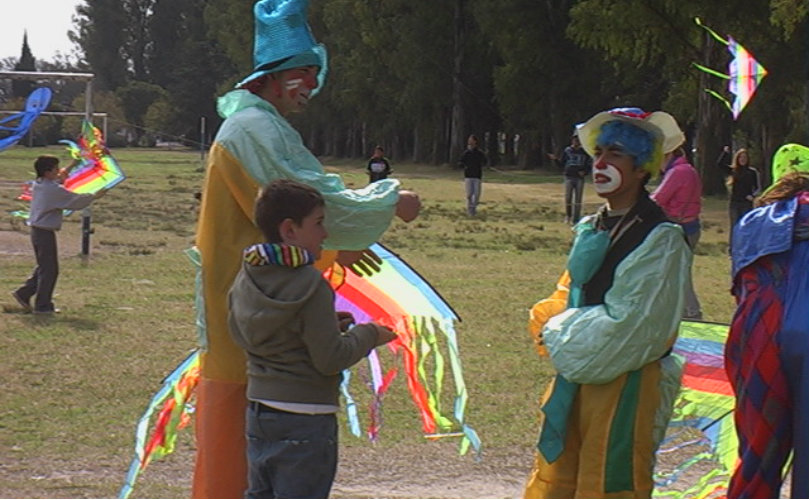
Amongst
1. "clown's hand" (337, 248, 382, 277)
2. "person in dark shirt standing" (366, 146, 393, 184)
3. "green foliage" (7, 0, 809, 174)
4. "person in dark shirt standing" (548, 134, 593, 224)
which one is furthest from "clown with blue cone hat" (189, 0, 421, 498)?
"person in dark shirt standing" (366, 146, 393, 184)

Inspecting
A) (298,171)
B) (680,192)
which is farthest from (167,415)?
(680,192)

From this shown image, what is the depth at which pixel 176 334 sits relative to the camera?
1032 cm

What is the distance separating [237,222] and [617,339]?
4.46 ft

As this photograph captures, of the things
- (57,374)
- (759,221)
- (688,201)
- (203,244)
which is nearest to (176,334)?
(57,374)

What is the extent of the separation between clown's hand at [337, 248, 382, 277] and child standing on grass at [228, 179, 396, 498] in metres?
0.73

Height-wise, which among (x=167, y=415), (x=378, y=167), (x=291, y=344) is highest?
(x=291, y=344)

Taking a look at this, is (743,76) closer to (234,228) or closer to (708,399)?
(708,399)

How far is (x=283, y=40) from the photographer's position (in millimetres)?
4574

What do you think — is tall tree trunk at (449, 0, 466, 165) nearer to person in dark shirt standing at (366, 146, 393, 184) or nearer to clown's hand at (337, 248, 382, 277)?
person in dark shirt standing at (366, 146, 393, 184)

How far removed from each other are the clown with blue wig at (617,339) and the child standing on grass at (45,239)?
7813 millimetres

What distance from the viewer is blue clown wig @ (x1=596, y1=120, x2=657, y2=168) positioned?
4.34 meters

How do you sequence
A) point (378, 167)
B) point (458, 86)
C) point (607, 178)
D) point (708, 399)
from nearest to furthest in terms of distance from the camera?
point (607, 178), point (708, 399), point (378, 167), point (458, 86)

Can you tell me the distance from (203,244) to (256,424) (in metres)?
0.83

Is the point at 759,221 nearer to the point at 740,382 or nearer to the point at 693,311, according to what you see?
the point at 740,382
